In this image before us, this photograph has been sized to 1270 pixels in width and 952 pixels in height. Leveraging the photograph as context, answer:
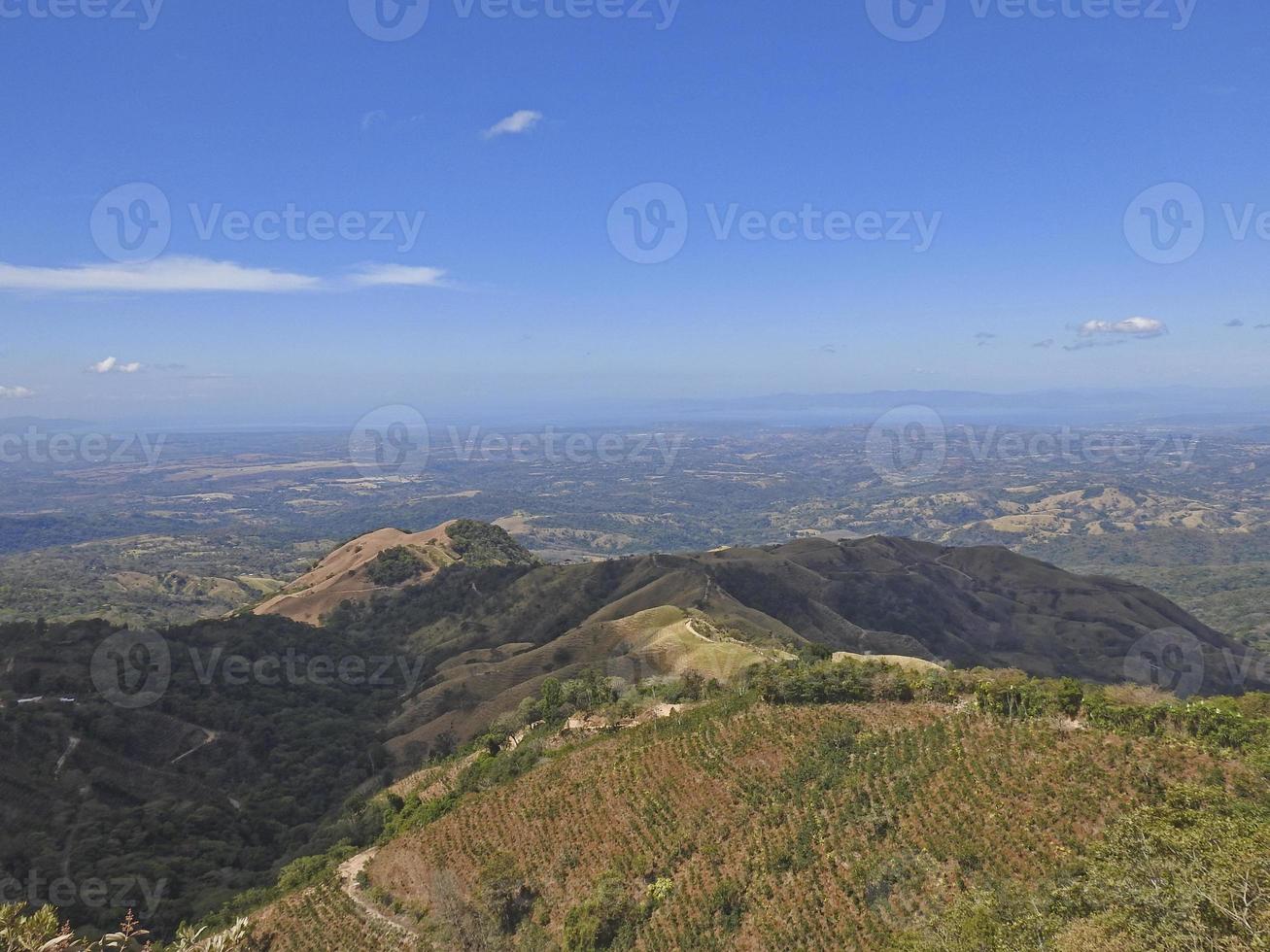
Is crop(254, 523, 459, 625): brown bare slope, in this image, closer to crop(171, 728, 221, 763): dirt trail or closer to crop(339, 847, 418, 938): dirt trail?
crop(171, 728, 221, 763): dirt trail

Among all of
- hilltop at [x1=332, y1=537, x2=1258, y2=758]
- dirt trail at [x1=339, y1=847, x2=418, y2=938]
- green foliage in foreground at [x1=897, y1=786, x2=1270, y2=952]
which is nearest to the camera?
green foliage in foreground at [x1=897, y1=786, x2=1270, y2=952]

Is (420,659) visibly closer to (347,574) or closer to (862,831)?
(347,574)

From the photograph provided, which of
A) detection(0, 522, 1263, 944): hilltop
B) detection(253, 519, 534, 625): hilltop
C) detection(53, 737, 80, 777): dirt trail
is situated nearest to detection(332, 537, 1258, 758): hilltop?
detection(0, 522, 1263, 944): hilltop

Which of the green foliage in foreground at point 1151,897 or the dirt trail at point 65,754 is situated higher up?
the green foliage in foreground at point 1151,897

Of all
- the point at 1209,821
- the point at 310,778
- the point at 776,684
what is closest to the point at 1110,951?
the point at 1209,821

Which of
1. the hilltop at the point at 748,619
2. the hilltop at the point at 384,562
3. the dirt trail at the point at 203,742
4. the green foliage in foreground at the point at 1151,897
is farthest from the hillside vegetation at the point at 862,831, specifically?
the hilltop at the point at 384,562

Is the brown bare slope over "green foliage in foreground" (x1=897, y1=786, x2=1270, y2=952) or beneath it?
beneath

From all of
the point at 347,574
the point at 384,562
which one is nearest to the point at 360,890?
the point at 384,562

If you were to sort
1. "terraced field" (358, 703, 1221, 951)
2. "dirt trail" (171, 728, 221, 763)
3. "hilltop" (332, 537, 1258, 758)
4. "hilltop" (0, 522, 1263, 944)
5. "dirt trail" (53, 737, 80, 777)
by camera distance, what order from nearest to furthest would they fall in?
"terraced field" (358, 703, 1221, 951) → "hilltop" (0, 522, 1263, 944) → "dirt trail" (53, 737, 80, 777) → "dirt trail" (171, 728, 221, 763) → "hilltop" (332, 537, 1258, 758)

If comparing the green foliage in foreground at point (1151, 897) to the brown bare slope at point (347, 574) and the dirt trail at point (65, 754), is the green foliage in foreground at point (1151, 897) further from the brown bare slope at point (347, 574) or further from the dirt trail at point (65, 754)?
the brown bare slope at point (347, 574)

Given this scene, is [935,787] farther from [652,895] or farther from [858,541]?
[858,541]

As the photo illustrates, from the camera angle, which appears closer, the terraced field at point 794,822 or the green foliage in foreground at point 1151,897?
the green foliage in foreground at point 1151,897
